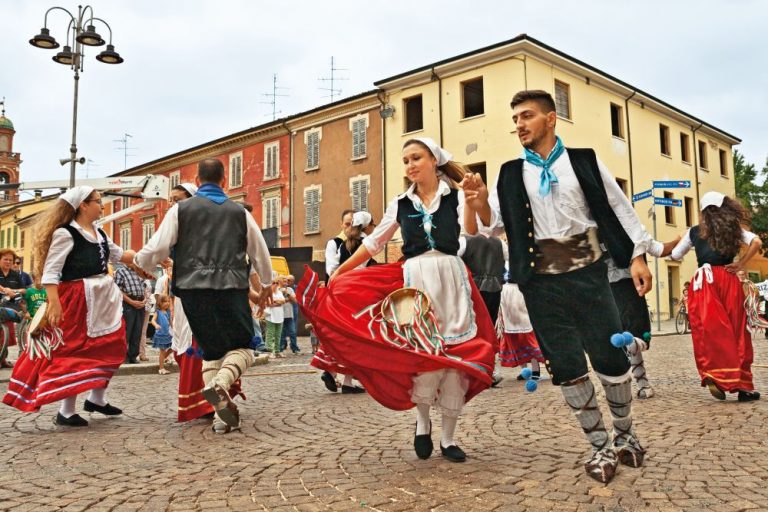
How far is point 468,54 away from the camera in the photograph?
25406 millimetres

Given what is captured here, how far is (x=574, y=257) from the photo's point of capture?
141 inches

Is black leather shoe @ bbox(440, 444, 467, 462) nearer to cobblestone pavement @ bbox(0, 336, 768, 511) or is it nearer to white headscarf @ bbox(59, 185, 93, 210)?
cobblestone pavement @ bbox(0, 336, 768, 511)

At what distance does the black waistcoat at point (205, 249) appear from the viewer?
494 centimetres

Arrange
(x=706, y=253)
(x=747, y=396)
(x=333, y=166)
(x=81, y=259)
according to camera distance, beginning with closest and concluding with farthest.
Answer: (x=81, y=259)
(x=747, y=396)
(x=706, y=253)
(x=333, y=166)

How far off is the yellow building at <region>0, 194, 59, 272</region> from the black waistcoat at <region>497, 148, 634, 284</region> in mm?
57316

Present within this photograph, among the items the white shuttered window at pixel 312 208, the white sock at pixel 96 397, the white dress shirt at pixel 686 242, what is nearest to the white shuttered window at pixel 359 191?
the white shuttered window at pixel 312 208

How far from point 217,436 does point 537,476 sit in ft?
7.86

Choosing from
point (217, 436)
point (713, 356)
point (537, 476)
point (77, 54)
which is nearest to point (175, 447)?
point (217, 436)

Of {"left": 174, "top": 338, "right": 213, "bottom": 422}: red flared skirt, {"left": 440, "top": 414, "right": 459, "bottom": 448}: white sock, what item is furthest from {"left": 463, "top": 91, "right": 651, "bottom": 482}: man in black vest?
{"left": 174, "top": 338, "right": 213, "bottom": 422}: red flared skirt

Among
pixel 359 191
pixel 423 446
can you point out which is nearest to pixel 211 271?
pixel 423 446

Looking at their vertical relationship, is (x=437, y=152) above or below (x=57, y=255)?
above

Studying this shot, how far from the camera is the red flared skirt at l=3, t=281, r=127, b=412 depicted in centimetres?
521

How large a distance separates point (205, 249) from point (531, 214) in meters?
2.45

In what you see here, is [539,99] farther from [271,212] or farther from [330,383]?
[271,212]
